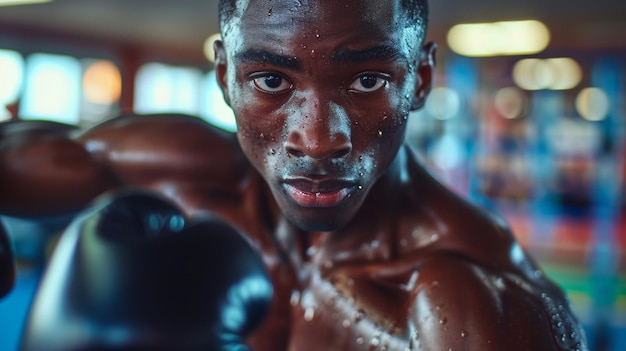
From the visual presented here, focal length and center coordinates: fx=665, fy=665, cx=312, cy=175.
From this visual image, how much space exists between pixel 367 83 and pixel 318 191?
14 cm

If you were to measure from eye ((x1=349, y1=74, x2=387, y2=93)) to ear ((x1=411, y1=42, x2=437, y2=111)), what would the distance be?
106mm

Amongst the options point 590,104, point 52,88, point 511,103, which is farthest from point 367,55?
point 590,104

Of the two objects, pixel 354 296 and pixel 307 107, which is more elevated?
pixel 307 107

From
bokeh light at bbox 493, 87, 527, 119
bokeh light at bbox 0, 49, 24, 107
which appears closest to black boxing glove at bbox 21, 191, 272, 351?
bokeh light at bbox 0, 49, 24, 107

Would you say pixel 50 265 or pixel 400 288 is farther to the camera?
pixel 400 288

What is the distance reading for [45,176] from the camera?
4.02 ft

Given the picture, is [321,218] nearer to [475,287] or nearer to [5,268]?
[475,287]

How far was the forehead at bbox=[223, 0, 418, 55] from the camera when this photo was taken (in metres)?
0.73

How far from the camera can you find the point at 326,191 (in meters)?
0.79

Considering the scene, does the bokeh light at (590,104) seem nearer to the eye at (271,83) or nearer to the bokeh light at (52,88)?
the bokeh light at (52,88)

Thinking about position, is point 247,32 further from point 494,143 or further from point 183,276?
point 494,143

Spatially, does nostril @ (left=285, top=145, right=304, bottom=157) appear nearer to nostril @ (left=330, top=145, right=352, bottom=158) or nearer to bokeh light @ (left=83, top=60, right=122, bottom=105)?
nostril @ (left=330, top=145, right=352, bottom=158)

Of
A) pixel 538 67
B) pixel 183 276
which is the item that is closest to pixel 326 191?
pixel 183 276

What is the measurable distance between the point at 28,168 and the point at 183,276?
0.57 meters
